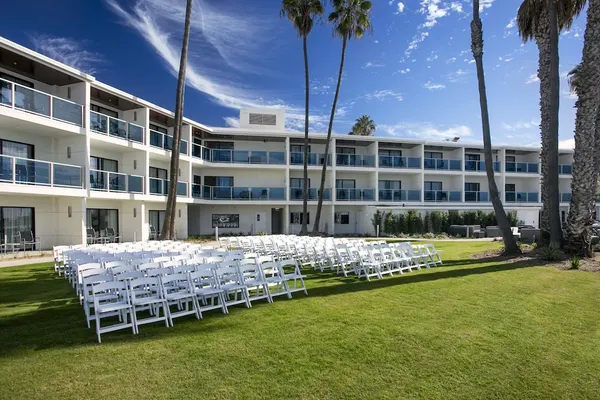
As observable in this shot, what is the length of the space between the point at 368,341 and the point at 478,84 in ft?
47.4

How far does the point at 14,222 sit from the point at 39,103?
5.69 meters

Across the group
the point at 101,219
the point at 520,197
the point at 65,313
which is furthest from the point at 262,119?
the point at 65,313

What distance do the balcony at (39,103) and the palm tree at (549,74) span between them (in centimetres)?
2068

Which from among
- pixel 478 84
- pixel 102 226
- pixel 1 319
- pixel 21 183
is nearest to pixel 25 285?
pixel 1 319

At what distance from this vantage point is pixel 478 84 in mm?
16156

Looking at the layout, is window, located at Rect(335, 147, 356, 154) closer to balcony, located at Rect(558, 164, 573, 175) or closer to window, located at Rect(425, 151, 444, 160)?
window, located at Rect(425, 151, 444, 160)

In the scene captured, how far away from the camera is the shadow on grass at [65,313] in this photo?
5675mm

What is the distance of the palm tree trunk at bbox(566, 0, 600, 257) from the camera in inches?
542

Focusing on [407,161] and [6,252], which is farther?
[407,161]

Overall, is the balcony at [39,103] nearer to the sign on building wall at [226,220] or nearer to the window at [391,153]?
the sign on building wall at [226,220]

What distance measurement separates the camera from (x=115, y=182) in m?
20.4

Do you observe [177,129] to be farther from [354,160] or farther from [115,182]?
[354,160]

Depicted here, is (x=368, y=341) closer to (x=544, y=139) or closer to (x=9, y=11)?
(x=544, y=139)

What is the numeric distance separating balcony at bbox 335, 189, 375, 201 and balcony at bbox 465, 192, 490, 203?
30.7 ft
